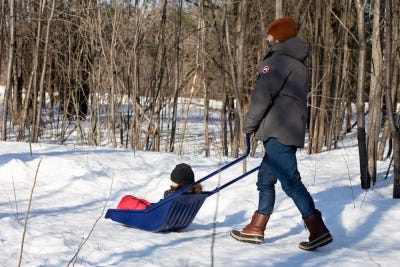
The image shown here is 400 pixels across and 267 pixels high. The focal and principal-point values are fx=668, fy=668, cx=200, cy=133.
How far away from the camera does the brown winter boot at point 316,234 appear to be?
5.05 metres

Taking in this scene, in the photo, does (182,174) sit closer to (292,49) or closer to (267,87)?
(267,87)

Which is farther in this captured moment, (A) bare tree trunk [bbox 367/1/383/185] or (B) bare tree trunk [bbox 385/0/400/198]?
(A) bare tree trunk [bbox 367/1/383/185]

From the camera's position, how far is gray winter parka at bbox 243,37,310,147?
16.4ft

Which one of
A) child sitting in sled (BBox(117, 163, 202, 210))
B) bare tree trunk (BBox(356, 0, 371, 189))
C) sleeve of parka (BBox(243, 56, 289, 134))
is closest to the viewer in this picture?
sleeve of parka (BBox(243, 56, 289, 134))

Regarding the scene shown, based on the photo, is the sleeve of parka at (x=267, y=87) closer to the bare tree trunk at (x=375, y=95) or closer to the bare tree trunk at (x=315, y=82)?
the bare tree trunk at (x=375, y=95)

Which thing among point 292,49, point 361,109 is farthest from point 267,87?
point 361,109

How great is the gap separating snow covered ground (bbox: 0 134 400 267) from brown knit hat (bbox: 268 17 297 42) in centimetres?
129

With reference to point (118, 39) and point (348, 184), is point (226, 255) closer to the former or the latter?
point (348, 184)

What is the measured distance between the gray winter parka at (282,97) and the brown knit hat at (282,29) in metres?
0.06

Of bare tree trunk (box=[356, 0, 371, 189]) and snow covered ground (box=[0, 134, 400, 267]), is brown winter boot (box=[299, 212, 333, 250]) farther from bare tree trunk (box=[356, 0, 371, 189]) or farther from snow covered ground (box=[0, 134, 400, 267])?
bare tree trunk (box=[356, 0, 371, 189])

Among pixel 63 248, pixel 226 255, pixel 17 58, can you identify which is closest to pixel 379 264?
pixel 226 255

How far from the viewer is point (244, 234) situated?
531 cm

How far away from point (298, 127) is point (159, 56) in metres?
8.24

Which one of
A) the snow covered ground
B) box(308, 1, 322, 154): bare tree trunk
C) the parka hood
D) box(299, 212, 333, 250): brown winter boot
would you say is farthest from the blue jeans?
box(308, 1, 322, 154): bare tree trunk
